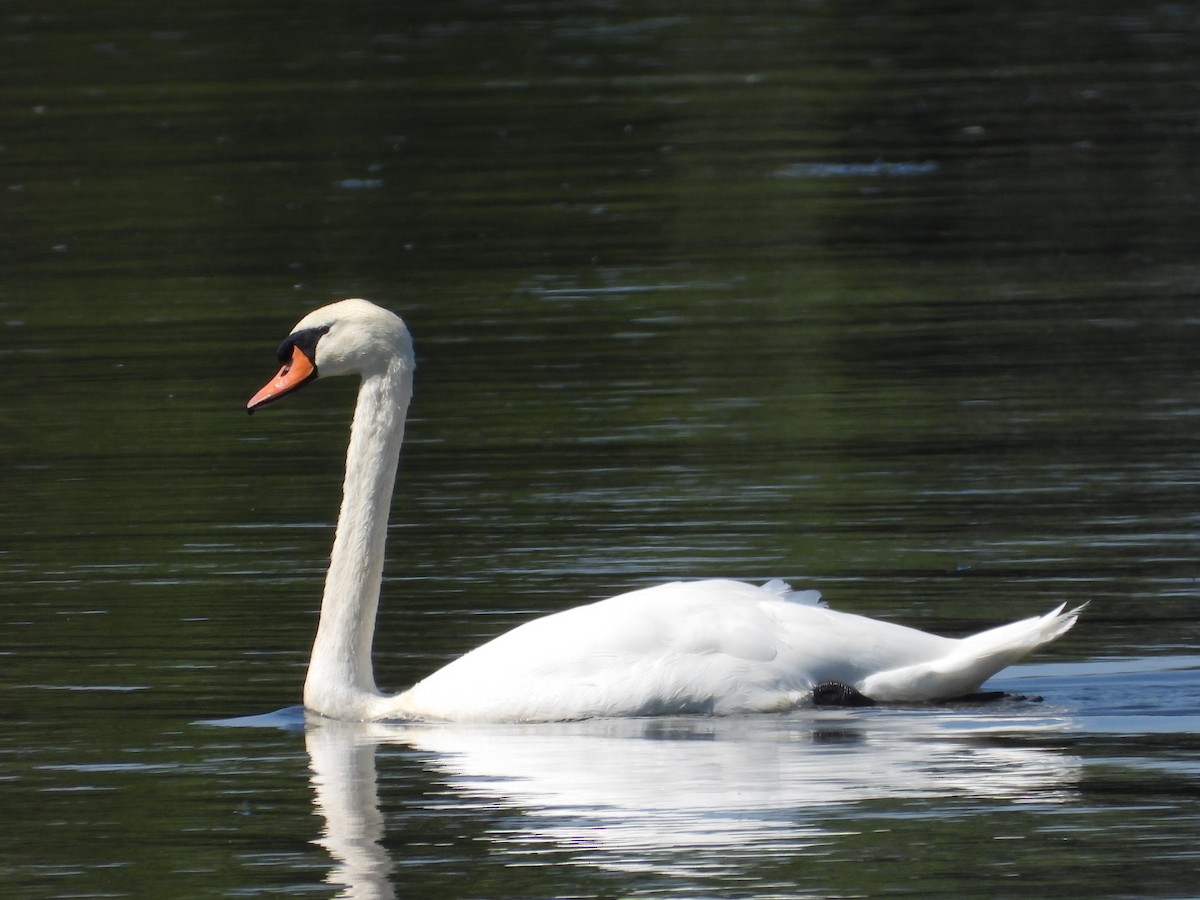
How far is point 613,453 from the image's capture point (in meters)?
11.9

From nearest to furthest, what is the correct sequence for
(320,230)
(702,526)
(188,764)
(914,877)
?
(914,877)
(188,764)
(702,526)
(320,230)

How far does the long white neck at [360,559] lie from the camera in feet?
27.4

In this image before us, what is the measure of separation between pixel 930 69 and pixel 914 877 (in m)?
22.1

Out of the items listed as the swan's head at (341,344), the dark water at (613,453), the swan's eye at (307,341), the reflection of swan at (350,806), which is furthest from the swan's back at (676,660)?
the swan's eye at (307,341)

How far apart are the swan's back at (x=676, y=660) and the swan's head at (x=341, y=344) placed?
120cm

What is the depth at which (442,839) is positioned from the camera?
6723mm

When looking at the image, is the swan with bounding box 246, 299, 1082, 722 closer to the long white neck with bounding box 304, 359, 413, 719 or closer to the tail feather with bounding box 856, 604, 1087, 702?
the tail feather with bounding box 856, 604, 1087, 702

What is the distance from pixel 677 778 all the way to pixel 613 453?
4804 mm

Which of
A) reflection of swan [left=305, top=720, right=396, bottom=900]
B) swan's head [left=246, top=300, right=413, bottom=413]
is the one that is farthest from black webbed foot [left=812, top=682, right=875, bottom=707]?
swan's head [left=246, top=300, right=413, bottom=413]

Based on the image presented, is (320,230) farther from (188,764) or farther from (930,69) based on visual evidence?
(188,764)

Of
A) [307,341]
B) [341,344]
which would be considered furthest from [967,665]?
[307,341]

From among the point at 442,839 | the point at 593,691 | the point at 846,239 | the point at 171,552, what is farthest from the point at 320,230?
the point at 442,839

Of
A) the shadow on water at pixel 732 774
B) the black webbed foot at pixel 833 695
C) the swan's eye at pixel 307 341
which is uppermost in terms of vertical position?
the swan's eye at pixel 307 341

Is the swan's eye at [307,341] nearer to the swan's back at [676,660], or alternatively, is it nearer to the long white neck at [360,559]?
the long white neck at [360,559]
